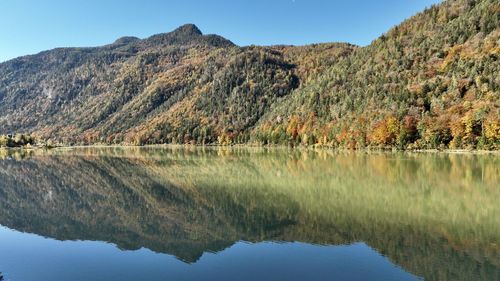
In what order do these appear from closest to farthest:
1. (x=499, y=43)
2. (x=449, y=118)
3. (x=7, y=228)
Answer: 1. (x=7, y=228)
2. (x=449, y=118)
3. (x=499, y=43)

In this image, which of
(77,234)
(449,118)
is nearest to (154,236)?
(77,234)

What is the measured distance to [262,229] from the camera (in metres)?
37.9

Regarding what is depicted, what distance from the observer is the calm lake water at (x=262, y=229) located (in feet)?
89.5

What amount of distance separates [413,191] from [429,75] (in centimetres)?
13496

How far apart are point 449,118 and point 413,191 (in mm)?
84578

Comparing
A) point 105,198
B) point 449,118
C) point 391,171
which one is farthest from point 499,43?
point 105,198

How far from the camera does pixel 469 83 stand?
14462 centimetres

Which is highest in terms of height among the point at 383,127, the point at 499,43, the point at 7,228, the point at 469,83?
the point at 499,43

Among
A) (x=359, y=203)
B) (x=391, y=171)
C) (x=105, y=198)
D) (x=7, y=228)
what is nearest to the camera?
(x=7, y=228)

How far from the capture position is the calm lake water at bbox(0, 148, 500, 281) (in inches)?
1073

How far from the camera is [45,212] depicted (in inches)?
1982

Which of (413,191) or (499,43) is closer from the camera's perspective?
(413,191)

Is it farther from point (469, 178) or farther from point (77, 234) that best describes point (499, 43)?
point (77, 234)

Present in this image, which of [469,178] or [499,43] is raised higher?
[499,43]
